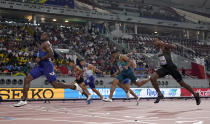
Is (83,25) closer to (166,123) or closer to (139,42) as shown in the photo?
(139,42)

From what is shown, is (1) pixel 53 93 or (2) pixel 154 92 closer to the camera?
(1) pixel 53 93

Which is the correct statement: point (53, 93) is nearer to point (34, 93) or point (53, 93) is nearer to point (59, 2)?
point (34, 93)

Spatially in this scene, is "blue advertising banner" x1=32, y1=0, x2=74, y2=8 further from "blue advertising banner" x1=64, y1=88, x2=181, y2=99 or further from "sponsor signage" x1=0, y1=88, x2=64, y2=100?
"sponsor signage" x1=0, y1=88, x2=64, y2=100

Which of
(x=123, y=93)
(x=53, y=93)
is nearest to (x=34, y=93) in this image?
(x=53, y=93)

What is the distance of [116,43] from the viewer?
117 ft

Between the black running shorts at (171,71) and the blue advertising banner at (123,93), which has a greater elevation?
the black running shorts at (171,71)

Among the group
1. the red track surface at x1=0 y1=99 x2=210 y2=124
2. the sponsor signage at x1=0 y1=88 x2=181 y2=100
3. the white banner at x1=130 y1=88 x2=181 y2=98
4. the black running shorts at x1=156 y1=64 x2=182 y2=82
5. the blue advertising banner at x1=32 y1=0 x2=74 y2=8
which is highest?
the blue advertising banner at x1=32 y1=0 x2=74 y2=8

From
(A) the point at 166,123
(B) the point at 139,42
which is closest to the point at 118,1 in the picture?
(B) the point at 139,42

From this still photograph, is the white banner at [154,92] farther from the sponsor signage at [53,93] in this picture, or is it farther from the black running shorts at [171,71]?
the black running shorts at [171,71]

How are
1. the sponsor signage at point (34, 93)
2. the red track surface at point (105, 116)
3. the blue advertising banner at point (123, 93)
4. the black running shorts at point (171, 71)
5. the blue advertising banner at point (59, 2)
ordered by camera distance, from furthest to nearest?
1. the blue advertising banner at point (59, 2)
2. the blue advertising banner at point (123, 93)
3. the sponsor signage at point (34, 93)
4. the black running shorts at point (171, 71)
5. the red track surface at point (105, 116)

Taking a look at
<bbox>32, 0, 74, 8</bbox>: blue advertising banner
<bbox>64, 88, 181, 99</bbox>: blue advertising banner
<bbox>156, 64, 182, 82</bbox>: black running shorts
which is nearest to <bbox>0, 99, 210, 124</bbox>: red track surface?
<bbox>156, 64, 182, 82</bbox>: black running shorts

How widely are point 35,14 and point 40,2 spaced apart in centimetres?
169

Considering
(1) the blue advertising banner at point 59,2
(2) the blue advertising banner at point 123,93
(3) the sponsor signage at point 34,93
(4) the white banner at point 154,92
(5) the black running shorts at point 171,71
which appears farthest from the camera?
(1) the blue advertising banner at point 59,2

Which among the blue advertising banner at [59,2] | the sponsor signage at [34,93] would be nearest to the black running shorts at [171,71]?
the sponsor signage at [34,93]
